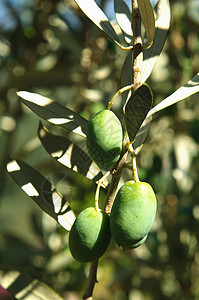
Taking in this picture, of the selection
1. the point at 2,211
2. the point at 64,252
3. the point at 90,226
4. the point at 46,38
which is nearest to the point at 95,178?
the point at 90,226

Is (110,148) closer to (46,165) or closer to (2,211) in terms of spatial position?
(46,165)

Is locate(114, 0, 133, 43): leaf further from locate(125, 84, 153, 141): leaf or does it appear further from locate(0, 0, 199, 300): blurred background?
locate(0, 0, 199, 300): blurred background

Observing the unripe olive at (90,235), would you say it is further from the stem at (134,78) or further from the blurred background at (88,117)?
the blurred background at (88,117)

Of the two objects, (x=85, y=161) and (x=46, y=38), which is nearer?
(x=85, y=161)

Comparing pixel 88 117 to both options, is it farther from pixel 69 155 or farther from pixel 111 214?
pixel 111 214

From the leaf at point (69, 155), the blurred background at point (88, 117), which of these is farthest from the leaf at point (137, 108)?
the blurred background at point (88, 117)

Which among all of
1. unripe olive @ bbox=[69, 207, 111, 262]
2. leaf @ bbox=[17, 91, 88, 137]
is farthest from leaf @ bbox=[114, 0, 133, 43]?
unripe olive @ bbox=[69, 207, 111, 262]
